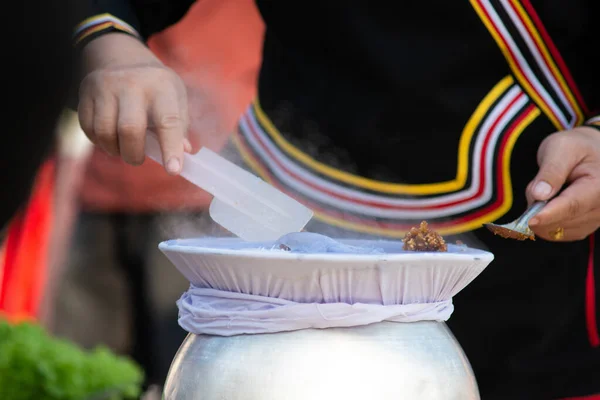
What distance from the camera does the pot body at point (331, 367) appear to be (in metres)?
0.96

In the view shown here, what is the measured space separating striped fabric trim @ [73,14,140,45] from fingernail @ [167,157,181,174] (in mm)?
330

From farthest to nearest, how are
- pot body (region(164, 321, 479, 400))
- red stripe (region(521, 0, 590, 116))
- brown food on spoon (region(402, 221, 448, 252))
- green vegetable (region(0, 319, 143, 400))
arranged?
red stripe (region(521, 0, 590, 116)) → brown food on spoon (region(402, 221, 448, 252)) → pot body (region(164, 321, 479, 400)) → green vegetable (region(0, 319, 143, 400))

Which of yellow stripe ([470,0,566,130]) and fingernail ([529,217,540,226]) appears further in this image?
yellow stripe ([470,0,566,130])

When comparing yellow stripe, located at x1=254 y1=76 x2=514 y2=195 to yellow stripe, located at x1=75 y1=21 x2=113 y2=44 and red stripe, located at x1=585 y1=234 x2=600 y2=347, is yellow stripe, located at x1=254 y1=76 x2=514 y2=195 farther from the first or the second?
yellow stripe, located at x1=75 y1=21 x2=113 y2=44

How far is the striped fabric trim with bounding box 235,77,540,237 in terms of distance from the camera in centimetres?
158

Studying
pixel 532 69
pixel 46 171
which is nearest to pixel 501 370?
pixel 532 69

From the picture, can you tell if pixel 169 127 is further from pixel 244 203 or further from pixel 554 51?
pixel 554 51

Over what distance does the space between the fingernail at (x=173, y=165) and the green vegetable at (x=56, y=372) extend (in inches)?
24.9

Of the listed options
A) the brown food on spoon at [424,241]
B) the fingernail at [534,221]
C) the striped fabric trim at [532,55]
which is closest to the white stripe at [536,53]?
the striped fabric trim at [532,55]

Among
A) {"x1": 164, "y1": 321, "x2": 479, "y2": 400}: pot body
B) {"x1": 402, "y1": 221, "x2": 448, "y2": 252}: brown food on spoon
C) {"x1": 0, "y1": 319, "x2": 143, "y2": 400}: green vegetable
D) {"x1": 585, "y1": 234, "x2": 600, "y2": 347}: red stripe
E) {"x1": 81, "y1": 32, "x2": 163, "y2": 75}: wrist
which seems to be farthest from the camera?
{"x1": 585, "y1": 234, "x2": 600, "y2": 347}: red stripe

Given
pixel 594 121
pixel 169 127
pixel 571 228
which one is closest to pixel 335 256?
pixel 169 127

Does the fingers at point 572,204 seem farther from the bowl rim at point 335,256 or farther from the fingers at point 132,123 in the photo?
the fingers at point 132,123

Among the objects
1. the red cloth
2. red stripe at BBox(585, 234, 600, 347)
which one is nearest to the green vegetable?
red stripe at BBox(585, 234, 600, 347)

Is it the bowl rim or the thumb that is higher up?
the thumb
